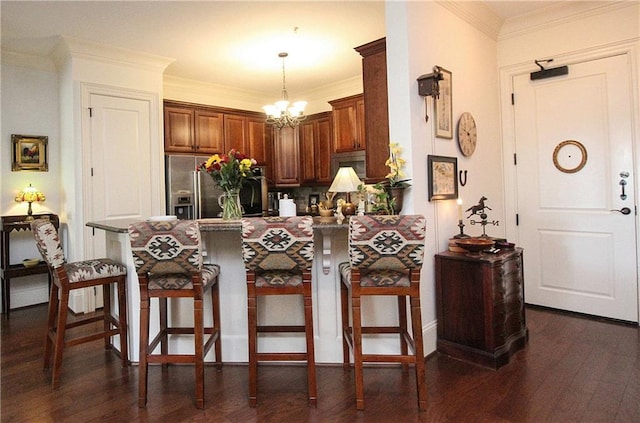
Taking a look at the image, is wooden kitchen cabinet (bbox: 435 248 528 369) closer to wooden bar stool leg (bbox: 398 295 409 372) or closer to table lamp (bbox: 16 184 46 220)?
wooden bar stool leg (bbox: 398 295 409 372)

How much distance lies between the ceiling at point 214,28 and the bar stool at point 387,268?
2146 millimetres

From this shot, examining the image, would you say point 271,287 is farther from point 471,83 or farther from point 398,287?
point 471,83

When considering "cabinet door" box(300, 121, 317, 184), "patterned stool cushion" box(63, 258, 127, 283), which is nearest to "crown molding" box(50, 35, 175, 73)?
"cabinet door" box(300, 121, 317, 184)

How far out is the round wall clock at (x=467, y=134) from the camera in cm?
310

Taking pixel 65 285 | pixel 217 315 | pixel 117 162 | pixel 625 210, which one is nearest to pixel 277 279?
pixel 217 315

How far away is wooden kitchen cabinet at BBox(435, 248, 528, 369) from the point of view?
95.5 inches

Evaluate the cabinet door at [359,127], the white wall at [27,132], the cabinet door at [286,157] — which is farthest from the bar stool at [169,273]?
the cabinet door at [286,157]

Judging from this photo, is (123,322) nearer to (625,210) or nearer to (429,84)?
(429,84)

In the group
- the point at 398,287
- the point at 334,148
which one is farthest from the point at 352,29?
the point at 398,287

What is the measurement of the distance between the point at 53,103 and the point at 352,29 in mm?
3442

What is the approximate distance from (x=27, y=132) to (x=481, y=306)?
15.8 ft

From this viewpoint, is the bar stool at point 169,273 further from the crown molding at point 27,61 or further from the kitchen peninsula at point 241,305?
the crown molding at point 27,61

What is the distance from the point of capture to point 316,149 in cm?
553

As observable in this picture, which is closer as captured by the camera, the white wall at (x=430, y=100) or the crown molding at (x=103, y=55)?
the white wall at (x=430, y=100)
